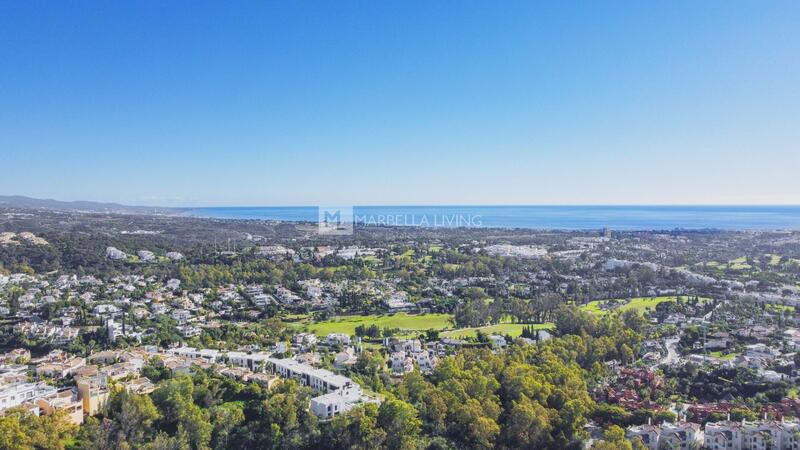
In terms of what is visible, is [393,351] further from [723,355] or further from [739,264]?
[739,264]

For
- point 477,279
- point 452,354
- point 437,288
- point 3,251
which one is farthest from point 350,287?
point 3,251

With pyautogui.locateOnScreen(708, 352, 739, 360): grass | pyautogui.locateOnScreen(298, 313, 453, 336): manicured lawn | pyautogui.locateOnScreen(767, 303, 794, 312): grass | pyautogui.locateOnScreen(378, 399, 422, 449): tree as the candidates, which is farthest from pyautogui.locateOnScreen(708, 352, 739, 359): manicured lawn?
pyautogui.locateOnScreen(378, 399, 422, 449): tree

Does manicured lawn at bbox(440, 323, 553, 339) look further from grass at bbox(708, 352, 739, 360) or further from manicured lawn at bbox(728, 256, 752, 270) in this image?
manicured lawn at bbox(728, 256, 752, 270)

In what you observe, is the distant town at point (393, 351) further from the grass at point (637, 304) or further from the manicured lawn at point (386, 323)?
the grass at point (637, 304)

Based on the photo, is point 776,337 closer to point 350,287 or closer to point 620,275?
point 620,275

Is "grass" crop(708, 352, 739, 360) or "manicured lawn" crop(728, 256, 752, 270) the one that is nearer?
"grass" crop(708, 352, 739, 360)

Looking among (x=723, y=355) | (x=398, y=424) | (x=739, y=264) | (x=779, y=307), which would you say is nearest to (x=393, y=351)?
(x=398, y=424)
